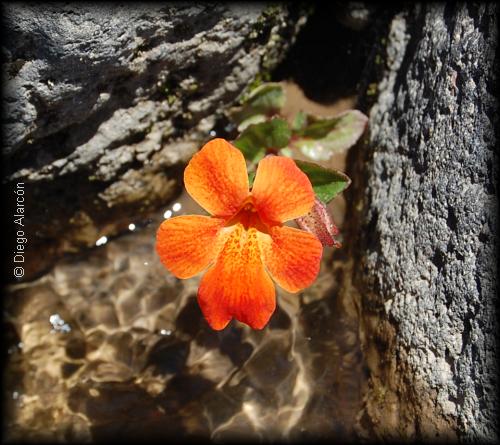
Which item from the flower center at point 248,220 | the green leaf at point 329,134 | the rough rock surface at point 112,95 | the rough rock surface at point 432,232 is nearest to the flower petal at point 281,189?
the flower center at point 248,220

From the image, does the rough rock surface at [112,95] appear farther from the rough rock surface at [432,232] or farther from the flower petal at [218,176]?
the rough rock surface at [432,232]

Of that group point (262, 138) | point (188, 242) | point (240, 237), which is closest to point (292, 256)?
point (240, 237)

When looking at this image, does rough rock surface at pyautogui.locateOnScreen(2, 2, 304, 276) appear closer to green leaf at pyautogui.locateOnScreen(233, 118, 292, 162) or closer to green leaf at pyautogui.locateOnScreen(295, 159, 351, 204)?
green leaf at pyautogui.locateOnScreen(233, 118, 292, 162)

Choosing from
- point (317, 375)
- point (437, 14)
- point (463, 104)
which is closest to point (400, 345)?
point (317, 375)

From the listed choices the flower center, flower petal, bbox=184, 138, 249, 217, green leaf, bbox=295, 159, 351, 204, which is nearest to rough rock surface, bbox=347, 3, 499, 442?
green leaf, bbox=295, 159, 351, 204

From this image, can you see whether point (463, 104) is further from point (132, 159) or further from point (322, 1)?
point (132, 159)

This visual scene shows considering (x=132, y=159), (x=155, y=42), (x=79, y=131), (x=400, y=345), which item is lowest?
(x=400, y=345)
